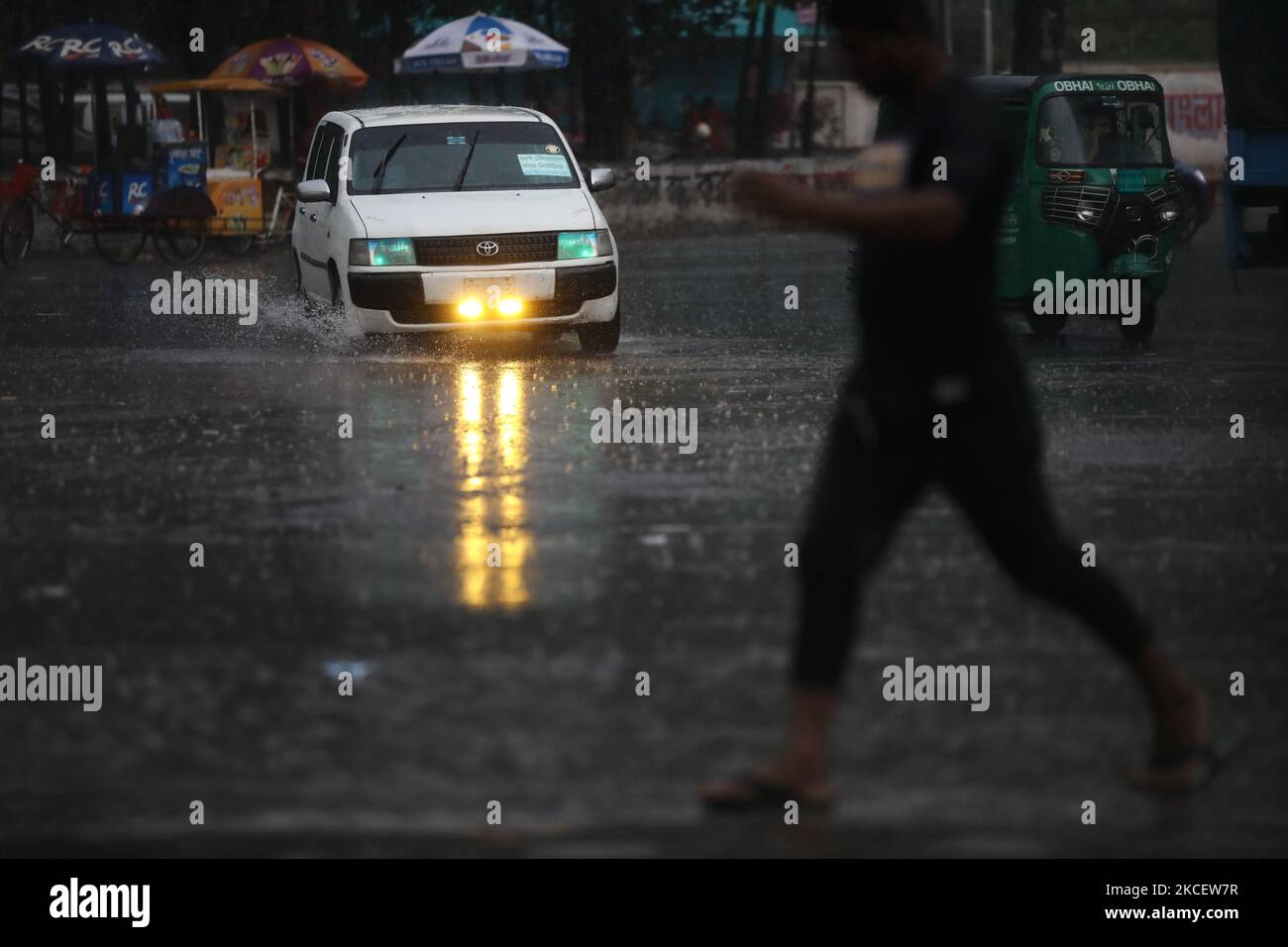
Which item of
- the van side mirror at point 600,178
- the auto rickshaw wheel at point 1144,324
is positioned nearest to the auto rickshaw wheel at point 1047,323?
the auto rickshaw wheel at point 1144,324

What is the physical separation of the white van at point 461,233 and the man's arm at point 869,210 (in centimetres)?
1166

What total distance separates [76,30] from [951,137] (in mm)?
28309

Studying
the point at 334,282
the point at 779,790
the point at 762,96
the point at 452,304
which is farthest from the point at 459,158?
the point at 762,96

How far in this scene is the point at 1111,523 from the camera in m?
9.87

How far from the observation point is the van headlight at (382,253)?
1720cm

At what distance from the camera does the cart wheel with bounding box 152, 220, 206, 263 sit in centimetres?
3016

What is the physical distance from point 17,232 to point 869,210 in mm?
25196

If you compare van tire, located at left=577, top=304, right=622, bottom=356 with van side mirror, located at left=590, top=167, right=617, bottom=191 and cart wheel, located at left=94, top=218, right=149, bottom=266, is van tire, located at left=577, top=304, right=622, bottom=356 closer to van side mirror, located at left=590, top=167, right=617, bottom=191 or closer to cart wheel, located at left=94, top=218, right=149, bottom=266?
van side mirror, located at left=590, top=167, right=617, bottom=191

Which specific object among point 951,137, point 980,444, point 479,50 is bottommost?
point 479,50
